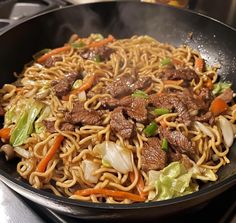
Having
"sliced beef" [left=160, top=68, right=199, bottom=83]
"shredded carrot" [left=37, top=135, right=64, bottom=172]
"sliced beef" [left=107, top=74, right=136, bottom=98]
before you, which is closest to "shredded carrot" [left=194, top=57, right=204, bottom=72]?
"sliced beef" [left=160, top=68, right=199, bottom=83]

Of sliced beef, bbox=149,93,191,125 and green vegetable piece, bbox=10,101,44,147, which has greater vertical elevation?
sliced beef, bbox=149,93,191,125

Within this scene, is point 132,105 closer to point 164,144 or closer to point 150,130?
point 150,130

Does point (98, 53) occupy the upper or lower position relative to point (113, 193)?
upper

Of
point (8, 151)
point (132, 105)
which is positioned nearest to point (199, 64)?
point (132, 105)

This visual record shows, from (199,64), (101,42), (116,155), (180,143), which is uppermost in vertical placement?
(199,64)

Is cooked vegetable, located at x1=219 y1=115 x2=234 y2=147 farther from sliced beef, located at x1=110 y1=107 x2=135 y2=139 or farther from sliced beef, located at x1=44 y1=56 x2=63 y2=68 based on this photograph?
sliced beef, located at x1=44 y1=56 x2=63 y2=68

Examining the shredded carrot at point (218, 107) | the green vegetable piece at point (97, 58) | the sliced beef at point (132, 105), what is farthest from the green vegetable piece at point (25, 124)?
the shredded carrot at point (218, 107)

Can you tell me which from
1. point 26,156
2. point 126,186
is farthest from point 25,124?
point 126,186

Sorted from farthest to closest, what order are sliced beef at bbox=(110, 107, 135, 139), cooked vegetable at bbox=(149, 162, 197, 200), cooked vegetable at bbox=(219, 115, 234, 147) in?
cooked vegetable at bbox=(219, 115, 234, 147), sliced beef at bbox=(110, 107, 135, 139), cooked vegetable at bbox=(149, 162, 197, 200)

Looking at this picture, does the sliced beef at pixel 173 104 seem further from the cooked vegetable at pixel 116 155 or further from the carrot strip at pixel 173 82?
the cooked vegetable at pixel 116 155
